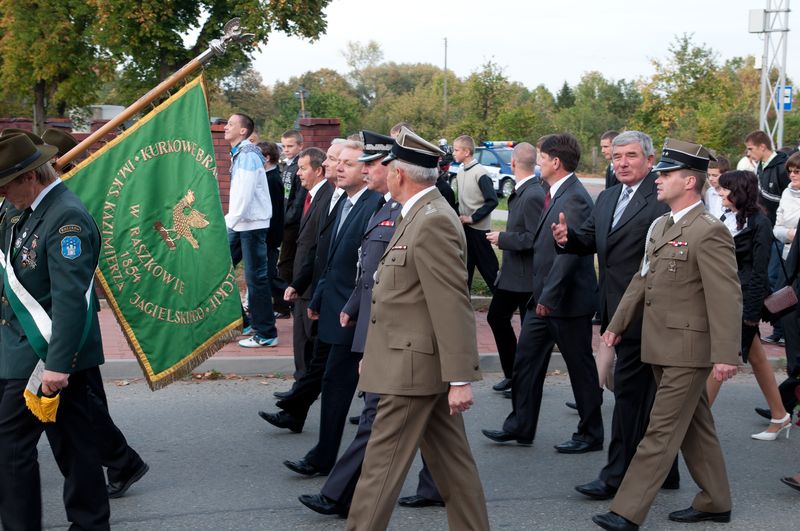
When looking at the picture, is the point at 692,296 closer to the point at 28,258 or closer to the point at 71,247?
the point at 71,247

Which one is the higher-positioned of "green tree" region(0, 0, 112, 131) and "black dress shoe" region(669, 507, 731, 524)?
"green tree" region(0, 0, 112, 131)

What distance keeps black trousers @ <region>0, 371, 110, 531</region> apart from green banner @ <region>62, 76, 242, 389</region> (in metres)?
1.09

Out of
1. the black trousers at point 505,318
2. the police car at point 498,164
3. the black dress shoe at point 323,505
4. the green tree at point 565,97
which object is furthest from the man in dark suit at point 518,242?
the green tree at point 565,97

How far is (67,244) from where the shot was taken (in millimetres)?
4246

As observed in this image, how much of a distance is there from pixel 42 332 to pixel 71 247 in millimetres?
402

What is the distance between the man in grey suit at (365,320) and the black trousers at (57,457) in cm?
108

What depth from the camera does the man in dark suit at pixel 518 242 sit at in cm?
702

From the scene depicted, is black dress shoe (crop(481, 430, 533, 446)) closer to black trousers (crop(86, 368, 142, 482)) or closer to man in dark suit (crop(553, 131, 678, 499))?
man in dark suit (crop(553, 131, 678, 499))

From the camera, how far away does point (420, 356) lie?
4.12 metres

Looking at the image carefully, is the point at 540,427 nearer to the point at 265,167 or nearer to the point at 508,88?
the point at 265,167

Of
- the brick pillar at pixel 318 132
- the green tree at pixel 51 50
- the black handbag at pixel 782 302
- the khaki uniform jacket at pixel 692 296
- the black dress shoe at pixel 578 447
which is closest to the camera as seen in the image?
the khaki uniform jacket at pixel 692 296

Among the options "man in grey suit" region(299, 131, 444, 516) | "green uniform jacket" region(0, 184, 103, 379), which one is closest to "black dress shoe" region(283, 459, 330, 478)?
"man in grey suit" region(299, 131, 444, 516)

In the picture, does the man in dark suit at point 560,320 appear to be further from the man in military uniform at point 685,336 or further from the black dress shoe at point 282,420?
the black dress shoe at point 282,420

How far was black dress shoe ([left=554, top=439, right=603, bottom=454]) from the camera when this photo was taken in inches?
247
